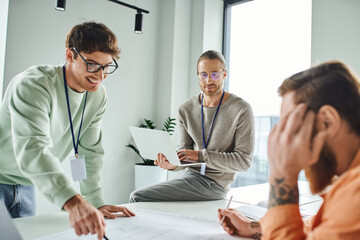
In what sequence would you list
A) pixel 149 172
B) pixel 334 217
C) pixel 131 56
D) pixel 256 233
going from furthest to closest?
pixel 131 56 < pixel 149 172 < pixel 256 233 < pixel 334 217

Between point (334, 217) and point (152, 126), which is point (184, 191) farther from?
point (152, 126)

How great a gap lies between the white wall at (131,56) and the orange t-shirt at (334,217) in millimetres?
3074

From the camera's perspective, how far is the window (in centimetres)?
359

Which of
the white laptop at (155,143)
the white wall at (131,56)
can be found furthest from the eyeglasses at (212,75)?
the white wall at (131,56)

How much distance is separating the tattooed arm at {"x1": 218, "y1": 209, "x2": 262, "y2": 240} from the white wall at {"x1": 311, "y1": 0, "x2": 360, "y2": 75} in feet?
7.59

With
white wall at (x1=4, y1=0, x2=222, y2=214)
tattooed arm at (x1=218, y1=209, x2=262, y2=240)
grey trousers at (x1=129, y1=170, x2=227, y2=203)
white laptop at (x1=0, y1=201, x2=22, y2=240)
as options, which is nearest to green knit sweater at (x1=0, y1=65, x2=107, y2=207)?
white laptop at (x1=0, y1=201, x2=22, y2=240)

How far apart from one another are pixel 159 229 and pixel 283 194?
57 centimetres

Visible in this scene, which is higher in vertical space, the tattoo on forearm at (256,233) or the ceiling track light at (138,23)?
the ceiling track light at (138,23)

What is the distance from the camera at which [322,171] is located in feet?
2.68

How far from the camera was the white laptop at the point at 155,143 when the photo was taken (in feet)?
5.59

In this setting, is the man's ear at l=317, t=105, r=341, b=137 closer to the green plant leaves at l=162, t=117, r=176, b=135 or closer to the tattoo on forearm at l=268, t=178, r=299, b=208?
the tattoo on forearm at l=268, t=178, r=299, b=208

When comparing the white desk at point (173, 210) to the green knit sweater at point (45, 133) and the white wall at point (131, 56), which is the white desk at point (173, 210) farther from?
the white wall at point (131, 56)

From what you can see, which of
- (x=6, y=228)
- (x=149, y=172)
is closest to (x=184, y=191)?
(x=6, y=228)

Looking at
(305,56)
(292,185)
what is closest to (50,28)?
(305,56)
